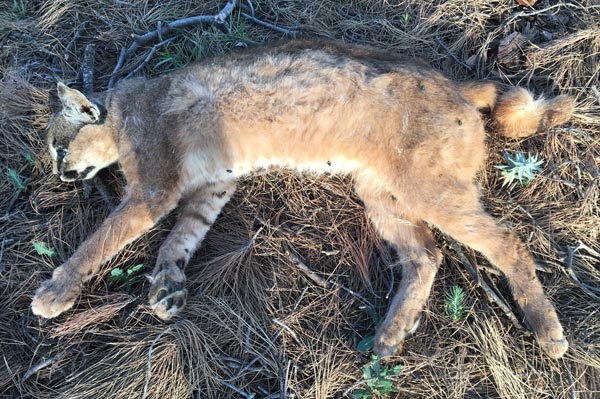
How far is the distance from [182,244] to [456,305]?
226cm

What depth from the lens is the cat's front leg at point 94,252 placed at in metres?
3.19

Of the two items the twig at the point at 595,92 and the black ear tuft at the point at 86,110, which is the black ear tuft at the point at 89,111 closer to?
the black ear tuft at the point at 86,110

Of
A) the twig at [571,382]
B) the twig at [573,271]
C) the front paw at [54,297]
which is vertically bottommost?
the front paw at [54,297]

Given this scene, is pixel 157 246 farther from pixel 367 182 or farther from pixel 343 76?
pixel 343 76

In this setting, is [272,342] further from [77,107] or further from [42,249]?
[77,107]

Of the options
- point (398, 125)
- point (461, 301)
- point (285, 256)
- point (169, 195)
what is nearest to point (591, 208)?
point (461, 301)

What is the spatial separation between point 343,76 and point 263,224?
1394mm

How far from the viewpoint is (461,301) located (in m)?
3.26

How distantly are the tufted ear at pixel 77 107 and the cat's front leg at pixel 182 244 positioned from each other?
1.05 m

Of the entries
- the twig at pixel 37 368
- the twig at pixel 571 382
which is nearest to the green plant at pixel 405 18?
the twig at pixel 571 382

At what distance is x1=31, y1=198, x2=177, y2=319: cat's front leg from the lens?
3.19m

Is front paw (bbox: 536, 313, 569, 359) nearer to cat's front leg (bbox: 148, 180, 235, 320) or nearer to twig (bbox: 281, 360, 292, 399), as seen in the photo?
twig (bbox: 281, 360, 292, 399)

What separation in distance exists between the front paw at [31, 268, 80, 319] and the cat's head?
900 mm

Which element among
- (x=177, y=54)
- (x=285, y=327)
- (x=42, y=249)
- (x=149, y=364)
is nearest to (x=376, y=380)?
(x=285, y=327)
